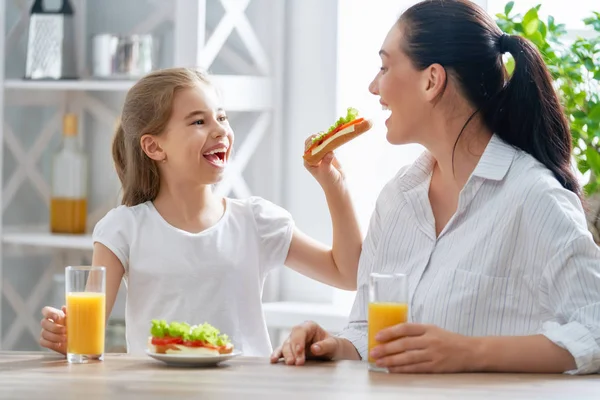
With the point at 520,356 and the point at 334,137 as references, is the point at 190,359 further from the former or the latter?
the point at 334,137

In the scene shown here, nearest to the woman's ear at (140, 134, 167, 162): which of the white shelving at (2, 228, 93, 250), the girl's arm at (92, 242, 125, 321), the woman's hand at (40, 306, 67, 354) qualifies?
the girl's arm at (92, 242, 125, 321)

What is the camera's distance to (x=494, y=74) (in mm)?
1848

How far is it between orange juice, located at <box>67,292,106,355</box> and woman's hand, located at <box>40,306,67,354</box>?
115 millimetres

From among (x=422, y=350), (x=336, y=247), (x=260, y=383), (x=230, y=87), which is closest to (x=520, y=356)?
(x=422, y=350)

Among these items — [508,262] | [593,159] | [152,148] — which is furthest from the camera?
[593,159]

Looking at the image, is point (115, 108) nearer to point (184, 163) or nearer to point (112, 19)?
point (112, 19)

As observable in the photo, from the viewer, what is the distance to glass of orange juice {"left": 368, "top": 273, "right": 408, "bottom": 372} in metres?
1.56

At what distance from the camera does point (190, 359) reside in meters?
1.59

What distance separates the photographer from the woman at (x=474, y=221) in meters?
1.57

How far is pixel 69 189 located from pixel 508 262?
171 centimetres

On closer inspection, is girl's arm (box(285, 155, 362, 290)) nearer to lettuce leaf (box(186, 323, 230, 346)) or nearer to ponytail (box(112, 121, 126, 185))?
ponytail (box(112, 121, 126, 185))

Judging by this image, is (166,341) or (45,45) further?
(45,45)

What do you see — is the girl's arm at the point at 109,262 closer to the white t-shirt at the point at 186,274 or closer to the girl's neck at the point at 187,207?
the white t-shirt at the point at 186,274

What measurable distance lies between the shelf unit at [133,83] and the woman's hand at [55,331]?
1.08 metres
